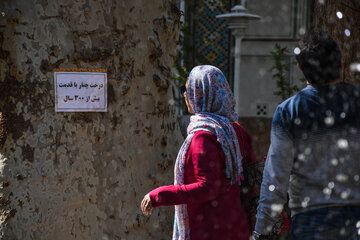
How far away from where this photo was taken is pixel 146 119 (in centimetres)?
267

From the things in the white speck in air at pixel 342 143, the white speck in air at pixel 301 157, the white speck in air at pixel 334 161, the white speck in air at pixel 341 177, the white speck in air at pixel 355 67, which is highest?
the white speck in air at pixel 355 67

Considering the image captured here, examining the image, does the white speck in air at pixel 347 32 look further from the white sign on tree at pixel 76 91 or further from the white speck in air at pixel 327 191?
the white speck in air at pixel 327 191

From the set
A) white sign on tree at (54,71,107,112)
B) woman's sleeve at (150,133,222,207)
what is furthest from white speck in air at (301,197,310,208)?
white sign on tree at (54,71,107,112)

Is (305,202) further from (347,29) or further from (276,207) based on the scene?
(347,29)

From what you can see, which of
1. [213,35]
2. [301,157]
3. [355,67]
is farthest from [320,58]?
[213,35]

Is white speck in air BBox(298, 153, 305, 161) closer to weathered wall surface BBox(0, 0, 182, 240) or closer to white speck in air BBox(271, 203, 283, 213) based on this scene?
white speck in air BBox(271, 203, 283, 213)

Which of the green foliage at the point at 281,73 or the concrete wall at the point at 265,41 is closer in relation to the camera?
the green foliage at the point at 281,73

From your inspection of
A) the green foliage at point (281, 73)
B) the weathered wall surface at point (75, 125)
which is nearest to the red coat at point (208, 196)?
the weathered wall surface at point (75, 125)

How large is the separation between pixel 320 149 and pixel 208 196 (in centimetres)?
46

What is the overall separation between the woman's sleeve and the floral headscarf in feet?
0.23

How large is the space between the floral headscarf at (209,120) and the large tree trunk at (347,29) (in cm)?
221

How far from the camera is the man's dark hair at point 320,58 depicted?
182cm

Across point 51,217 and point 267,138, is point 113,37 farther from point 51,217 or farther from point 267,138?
point 267,138

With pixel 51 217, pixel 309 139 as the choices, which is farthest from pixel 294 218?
pixel 51 217
